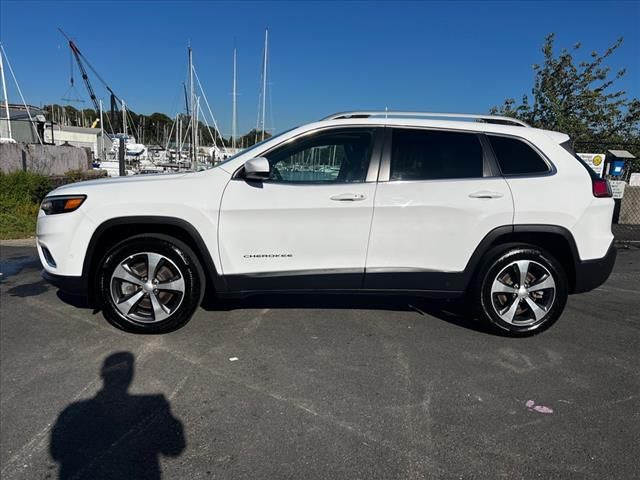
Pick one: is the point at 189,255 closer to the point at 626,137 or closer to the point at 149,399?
the point at 149,399

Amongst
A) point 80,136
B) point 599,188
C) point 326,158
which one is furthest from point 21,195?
point 80,136

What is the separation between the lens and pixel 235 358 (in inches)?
134

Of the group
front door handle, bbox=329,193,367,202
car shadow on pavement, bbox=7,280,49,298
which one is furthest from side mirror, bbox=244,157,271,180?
Answer: car shadow on pavement, bbox=7,280,49,298

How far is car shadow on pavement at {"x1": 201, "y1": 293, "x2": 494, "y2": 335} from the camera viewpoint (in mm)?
4445

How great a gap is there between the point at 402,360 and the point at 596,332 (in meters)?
2.08

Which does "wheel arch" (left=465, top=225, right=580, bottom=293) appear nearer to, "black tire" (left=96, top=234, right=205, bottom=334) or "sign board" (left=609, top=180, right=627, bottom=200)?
"black tire" (left=96, top=234, right=205, bottom=334)

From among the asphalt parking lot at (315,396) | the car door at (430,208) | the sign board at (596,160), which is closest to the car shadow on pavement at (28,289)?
the asphalt parking lot at (315,396)

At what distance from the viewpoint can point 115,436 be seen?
2443 millimetres

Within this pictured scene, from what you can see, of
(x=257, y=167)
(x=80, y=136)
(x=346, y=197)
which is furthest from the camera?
(x=80, y=136)

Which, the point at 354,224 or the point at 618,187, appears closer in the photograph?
the point at 354,224

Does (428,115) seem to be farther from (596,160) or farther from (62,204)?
(596,160)

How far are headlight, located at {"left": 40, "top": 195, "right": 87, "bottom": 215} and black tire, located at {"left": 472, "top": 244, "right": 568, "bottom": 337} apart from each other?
11.1 feet

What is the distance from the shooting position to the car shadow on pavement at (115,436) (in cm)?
220

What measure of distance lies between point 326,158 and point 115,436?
99.8 inches
